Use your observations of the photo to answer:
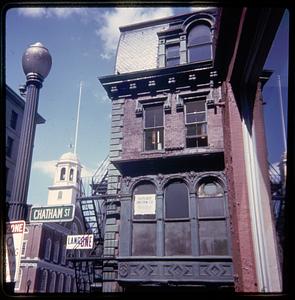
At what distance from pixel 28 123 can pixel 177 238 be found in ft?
20.9

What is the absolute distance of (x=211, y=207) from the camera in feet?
34.3

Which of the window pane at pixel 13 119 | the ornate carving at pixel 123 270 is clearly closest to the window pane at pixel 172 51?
the ornate carving at pixel 123 270

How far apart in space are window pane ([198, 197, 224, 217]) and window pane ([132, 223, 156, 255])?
169 centimetres


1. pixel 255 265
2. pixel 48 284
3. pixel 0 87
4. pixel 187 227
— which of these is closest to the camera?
pixel 0 87

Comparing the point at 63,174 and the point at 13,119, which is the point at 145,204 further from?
the point at 63,174

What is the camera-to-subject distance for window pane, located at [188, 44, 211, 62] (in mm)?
12227

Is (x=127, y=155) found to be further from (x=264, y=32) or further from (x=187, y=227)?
(x=264, y=32)

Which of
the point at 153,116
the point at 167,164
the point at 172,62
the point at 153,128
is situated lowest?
the point at 167,164

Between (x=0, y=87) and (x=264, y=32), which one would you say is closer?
(x=0, y=87)

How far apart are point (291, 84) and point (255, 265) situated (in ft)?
7.23

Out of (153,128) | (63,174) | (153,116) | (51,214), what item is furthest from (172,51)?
(63,174)

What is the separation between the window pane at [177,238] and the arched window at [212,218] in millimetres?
421

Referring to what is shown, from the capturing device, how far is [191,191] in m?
10.7

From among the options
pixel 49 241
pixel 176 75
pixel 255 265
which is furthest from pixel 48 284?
pixel 255 265
